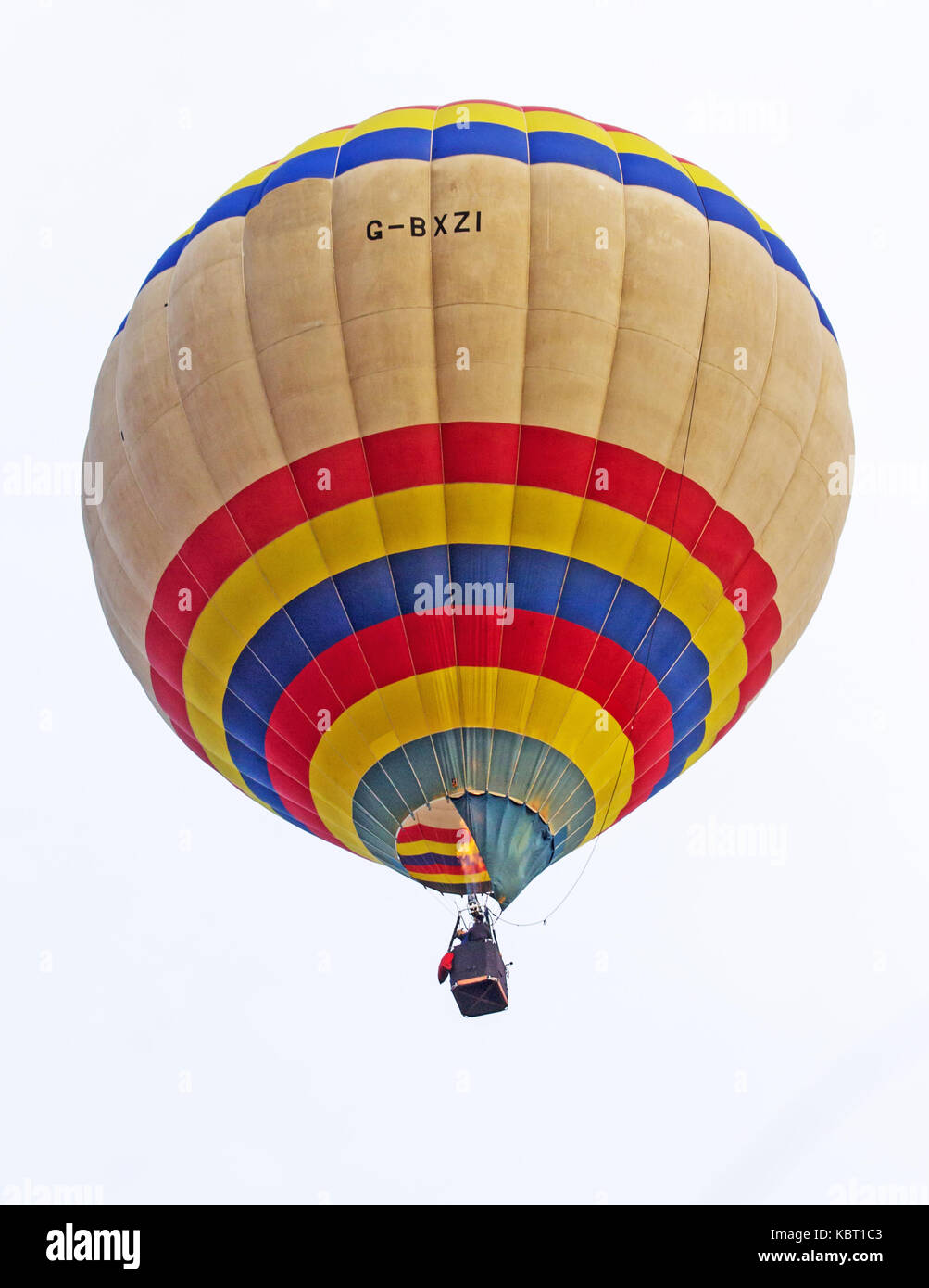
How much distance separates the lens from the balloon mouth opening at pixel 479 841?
43.1 ft

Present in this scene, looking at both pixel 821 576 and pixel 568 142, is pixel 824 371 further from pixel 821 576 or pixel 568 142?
pixel 568 142

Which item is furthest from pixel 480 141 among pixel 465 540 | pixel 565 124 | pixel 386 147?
pixel 465 540

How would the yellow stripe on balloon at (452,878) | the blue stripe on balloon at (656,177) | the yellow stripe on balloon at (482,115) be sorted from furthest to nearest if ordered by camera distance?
the yellow stripe on balloon at (482,115)
the blue stripe on balloon at (656,177)
the yellow stripe on balloon at (452,878)

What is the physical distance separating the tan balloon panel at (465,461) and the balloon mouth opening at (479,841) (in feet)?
0.09

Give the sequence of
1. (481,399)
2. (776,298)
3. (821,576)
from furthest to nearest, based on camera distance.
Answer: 1. (821,576)
2. (776,298)
3. (481,399)

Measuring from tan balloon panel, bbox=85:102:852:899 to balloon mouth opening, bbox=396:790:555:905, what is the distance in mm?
27

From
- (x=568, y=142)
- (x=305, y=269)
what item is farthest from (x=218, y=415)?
(x=568, y=142)

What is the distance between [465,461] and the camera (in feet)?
42.8

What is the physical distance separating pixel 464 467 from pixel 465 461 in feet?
0.13

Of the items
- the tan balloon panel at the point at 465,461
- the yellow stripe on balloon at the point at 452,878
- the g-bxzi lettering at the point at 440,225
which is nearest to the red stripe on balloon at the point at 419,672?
the tan balloon panel at the point at 465,461

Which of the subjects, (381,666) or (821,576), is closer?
(381,666)

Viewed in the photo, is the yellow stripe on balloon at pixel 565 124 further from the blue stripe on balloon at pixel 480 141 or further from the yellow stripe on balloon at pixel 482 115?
the blue stripe on balloon at pixel 480 141

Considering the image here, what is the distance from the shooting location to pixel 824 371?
1446 cm

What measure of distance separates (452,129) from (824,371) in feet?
11.2
